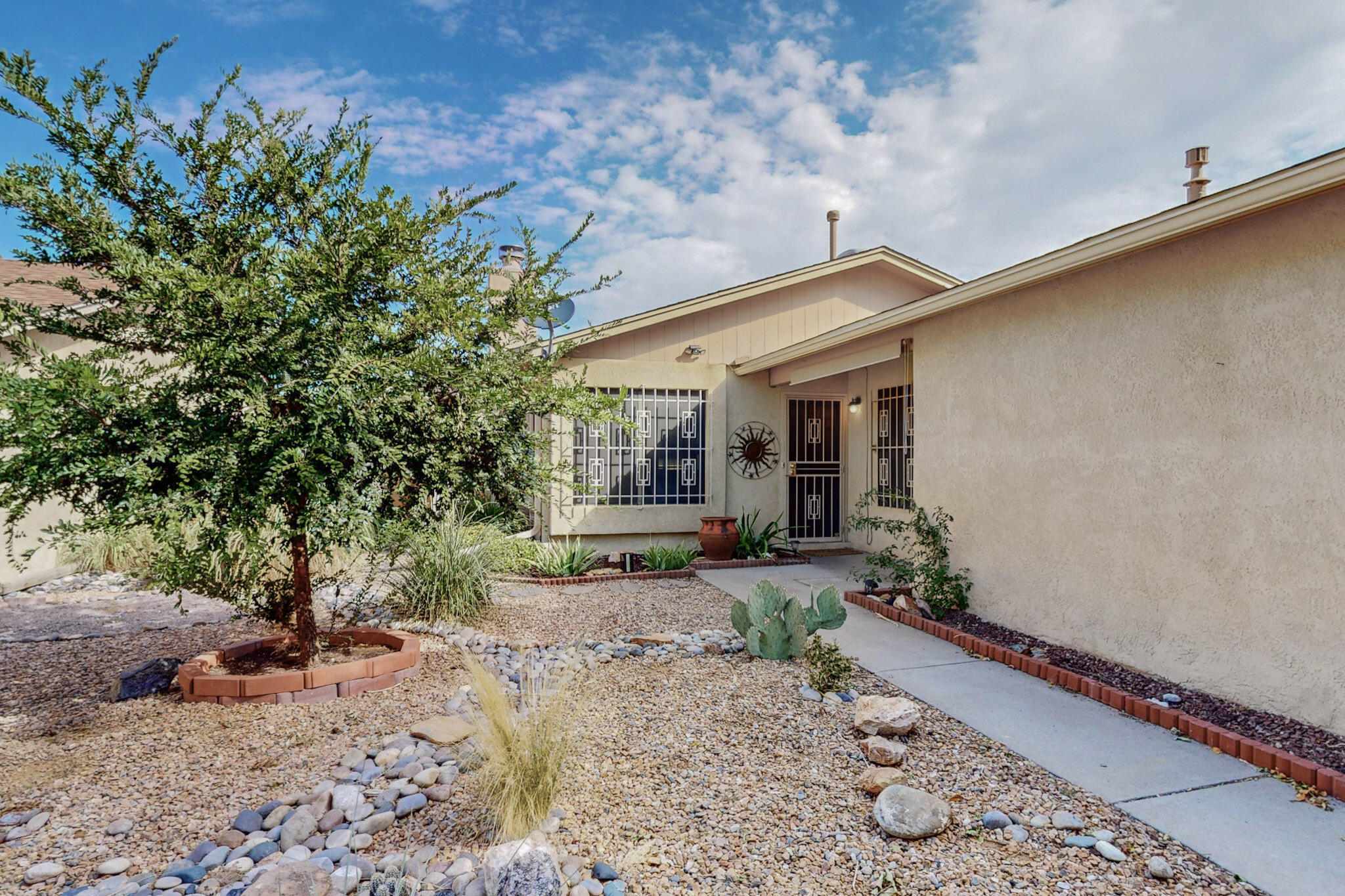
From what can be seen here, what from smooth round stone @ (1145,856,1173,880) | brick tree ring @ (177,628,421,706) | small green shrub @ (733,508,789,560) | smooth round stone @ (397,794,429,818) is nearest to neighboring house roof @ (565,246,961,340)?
small green shrub @ (733,508,789,560)

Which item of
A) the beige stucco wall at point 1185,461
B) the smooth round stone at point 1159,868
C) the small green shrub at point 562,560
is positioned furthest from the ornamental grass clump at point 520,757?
the small green shrub at point 562,560

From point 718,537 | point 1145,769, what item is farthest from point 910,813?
point 718,537

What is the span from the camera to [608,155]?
8602mm

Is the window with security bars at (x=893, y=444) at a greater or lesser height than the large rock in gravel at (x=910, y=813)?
greater

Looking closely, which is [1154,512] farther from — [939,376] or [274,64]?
[274,64]

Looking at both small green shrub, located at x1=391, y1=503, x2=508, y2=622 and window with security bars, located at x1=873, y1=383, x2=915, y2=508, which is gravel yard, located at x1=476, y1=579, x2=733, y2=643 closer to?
small green shrub, located at x1=391, y1=503, x2=508, y2=622

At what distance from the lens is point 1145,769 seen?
2.80 m

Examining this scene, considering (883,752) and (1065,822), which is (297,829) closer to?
(883,752)

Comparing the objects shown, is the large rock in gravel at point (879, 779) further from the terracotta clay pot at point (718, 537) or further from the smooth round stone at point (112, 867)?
the terracotta clay pot at point (718, 537)

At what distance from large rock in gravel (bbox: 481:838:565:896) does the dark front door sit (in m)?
7.41

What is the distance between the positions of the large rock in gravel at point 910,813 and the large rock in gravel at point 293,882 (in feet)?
6.12

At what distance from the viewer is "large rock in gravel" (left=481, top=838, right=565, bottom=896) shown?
1.87m

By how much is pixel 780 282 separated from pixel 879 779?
7281mm

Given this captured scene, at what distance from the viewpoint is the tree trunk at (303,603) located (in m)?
3.73
